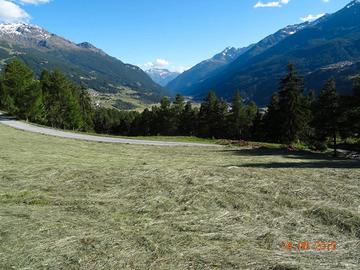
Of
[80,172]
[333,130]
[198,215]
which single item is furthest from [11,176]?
[333,130]

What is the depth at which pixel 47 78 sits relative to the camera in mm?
76688

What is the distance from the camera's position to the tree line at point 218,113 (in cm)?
4384

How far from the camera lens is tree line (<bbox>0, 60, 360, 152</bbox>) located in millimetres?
43844

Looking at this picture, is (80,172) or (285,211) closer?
(285,211)

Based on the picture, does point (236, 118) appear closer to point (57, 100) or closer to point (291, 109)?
point (291, 109)

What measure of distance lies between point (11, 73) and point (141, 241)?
68359 mm

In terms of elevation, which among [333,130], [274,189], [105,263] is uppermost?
[333,130]

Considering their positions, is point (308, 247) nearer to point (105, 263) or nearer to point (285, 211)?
point (285, 211)

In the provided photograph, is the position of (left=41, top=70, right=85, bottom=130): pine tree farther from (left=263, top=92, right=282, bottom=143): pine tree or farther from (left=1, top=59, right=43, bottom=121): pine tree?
(left=263, top=92, right=282, bottom=143): pine tree

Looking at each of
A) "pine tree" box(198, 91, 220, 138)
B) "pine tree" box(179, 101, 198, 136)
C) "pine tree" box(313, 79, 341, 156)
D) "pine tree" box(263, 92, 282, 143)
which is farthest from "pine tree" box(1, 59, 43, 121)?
"pine tree" box(313, 79, 341, 156)
